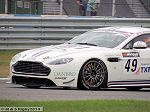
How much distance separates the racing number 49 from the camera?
1057 cm

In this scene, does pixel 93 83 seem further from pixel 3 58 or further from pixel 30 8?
pixel 30 8

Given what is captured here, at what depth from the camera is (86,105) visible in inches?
284

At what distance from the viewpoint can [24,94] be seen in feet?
28.6

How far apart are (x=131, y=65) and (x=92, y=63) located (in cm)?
94

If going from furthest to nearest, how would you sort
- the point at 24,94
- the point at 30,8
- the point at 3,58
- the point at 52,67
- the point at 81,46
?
A: the point at 30,8 → the point at 3,58 → the point at 81,46 → the point at 52,67 → the point at 24,94

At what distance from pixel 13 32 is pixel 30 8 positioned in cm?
305

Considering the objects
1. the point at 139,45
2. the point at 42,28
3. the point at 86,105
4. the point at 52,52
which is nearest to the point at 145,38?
the point at 139,45

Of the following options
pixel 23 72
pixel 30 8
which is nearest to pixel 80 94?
pixel 23 72

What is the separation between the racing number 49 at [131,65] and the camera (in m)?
10.6

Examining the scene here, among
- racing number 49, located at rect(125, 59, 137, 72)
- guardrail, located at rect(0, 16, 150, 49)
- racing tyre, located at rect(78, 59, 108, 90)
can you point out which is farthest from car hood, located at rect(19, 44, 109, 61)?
guardrail, located at rect(0, 16, 150, 49)

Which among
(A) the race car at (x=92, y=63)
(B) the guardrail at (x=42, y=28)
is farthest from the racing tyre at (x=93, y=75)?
(B) the guardrail at (x=42, y=28)

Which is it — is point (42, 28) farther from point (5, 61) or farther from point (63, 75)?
point (63, 75)

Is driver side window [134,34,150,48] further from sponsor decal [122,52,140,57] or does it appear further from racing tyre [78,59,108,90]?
racing tyre [78,59,108,90]

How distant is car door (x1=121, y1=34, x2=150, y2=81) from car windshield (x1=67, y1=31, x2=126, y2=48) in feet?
0.78
